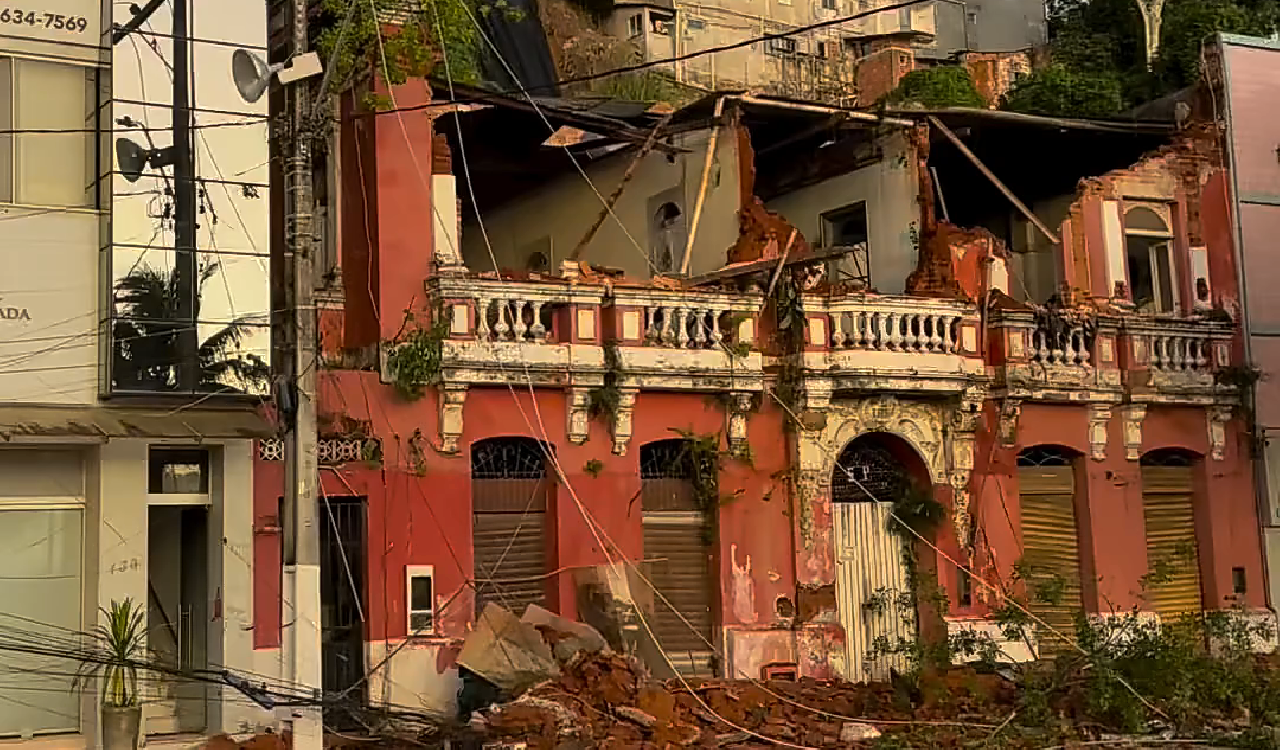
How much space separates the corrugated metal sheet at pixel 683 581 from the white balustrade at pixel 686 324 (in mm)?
2052

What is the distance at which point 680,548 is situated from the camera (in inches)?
682

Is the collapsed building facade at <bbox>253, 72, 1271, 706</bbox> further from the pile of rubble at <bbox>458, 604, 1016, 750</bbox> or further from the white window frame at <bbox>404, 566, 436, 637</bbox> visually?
the pile of rubble at <bbox>458, 604, 1016, 750</bbox>

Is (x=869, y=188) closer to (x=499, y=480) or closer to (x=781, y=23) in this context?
(x=499, y=480)

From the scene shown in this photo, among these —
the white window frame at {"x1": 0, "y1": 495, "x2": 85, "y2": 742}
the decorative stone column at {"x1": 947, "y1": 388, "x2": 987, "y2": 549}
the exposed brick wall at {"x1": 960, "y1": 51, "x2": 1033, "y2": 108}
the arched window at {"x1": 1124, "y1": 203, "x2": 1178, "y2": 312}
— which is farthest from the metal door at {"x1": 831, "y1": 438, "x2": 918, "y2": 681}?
the exposed brick wall at {"x1": 960, "y1": 51, "x2": 1033, "y2": 108}

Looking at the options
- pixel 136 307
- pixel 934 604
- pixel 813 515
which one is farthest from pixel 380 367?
pixel 934 604

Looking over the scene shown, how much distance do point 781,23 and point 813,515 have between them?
97.3 feet

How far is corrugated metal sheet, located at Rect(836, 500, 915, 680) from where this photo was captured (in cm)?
1809

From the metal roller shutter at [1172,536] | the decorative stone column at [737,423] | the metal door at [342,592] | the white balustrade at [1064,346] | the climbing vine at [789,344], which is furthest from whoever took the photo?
the metal roller shutter at [1172,536]

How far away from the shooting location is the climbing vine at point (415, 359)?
51.3 ft

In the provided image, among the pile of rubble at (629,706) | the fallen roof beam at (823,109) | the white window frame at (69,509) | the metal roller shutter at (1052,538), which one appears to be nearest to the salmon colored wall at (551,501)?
the pile of rubble at (629,706)

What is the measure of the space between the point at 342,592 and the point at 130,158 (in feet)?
16.5

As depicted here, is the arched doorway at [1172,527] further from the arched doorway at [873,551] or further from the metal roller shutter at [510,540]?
the metal roller shutter at [510,540]

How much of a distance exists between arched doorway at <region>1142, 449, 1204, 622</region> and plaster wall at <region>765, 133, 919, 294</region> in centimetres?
447

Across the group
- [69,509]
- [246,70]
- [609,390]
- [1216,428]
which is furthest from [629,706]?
[1216,428]
